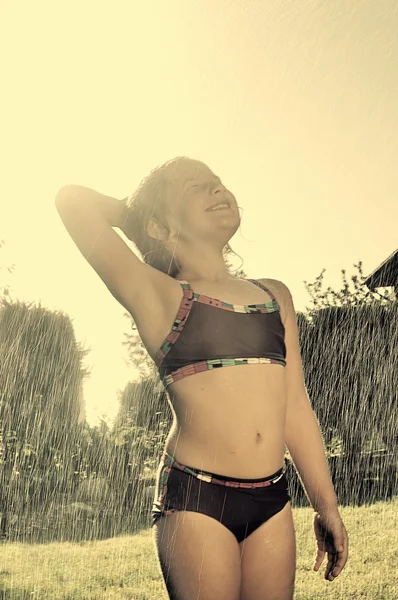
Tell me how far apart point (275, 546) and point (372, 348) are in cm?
653

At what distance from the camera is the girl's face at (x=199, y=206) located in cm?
232

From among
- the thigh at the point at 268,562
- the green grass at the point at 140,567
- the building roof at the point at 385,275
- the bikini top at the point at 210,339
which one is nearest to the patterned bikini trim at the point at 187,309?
the bikini top at the point at 210,339

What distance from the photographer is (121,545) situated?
303 inches

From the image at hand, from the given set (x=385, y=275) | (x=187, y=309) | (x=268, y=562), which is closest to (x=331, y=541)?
(x=268, y=562)

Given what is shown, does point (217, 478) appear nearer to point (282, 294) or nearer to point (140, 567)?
point (282, 294)

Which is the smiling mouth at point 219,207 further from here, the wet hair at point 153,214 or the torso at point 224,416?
the torso at point 224,416

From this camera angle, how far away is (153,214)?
2350 mm

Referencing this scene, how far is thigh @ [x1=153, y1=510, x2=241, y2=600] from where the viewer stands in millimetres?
1931

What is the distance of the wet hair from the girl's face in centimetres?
2

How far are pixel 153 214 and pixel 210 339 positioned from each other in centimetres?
47

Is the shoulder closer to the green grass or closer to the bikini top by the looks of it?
the bikini top

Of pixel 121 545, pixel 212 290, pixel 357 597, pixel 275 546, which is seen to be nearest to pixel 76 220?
pixel 212 290

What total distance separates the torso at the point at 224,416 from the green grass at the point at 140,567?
3.91 m

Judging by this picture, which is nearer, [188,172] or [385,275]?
[188,172]
